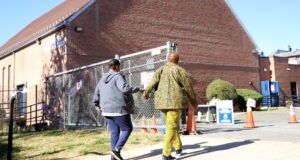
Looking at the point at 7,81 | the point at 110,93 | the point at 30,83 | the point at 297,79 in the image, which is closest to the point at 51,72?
the point at 30,83

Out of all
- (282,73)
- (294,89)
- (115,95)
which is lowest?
(115,95)

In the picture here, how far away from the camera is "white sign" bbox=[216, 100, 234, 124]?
1324cm

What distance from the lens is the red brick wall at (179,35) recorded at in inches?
792

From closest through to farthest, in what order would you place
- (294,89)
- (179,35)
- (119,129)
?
(119,129)
(179,35)
(294,89)

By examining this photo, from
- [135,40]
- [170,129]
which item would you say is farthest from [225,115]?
[135,40]

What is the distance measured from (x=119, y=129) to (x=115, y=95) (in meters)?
0.62

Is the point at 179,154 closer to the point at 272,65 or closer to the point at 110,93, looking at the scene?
the point at 110,93

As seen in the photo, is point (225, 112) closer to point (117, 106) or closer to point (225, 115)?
point (225, 115)

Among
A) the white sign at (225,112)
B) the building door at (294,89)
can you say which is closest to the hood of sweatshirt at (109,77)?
the white sign at (225,112)

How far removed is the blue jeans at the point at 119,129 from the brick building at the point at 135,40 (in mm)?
12600

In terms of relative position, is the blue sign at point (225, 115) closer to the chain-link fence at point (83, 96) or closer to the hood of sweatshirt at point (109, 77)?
the chain-link fence at point (83, 96)

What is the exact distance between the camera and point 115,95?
270 inches

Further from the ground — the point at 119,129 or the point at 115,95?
the point at 115,95

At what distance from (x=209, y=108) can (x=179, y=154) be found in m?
9.25
